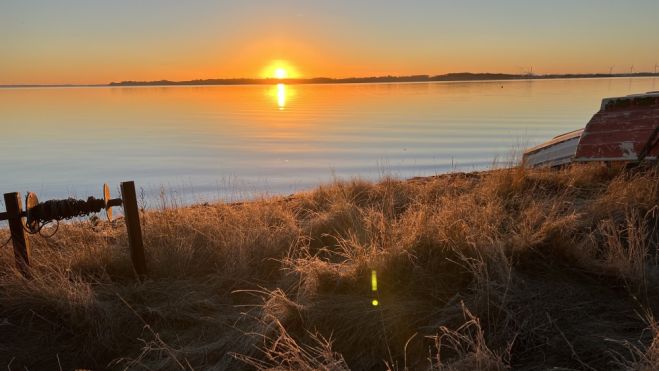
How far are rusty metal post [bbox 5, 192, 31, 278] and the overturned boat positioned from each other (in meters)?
8.00

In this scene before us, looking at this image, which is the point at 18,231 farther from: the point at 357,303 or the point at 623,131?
the point at 623,131

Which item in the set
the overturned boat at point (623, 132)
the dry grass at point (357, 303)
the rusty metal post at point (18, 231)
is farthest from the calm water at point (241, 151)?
the rusty metal post at point (18, 231)

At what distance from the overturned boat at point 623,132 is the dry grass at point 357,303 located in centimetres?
299

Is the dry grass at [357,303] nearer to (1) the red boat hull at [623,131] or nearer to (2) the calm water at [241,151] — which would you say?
(1) the red boat hull at [623,131]

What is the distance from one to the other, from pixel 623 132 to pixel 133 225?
7.94 metres

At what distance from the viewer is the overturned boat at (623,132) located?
7.77 meters

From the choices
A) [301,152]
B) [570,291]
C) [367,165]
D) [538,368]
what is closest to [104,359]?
[538,368]

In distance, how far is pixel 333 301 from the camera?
372 cm

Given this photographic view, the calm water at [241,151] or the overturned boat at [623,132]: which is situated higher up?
the overturned boat at [623,132]

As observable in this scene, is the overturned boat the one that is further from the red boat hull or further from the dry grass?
the dry grass

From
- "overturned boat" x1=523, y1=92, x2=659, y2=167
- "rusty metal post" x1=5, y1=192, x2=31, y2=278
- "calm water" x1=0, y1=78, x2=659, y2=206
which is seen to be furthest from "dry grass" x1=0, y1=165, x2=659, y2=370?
"calm water" x1=0, y1=78, x2=659, y2=206

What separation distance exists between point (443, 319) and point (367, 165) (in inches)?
564

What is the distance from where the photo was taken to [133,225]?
14.4 ft

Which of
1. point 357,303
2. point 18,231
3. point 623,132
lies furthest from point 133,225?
point 623,132
